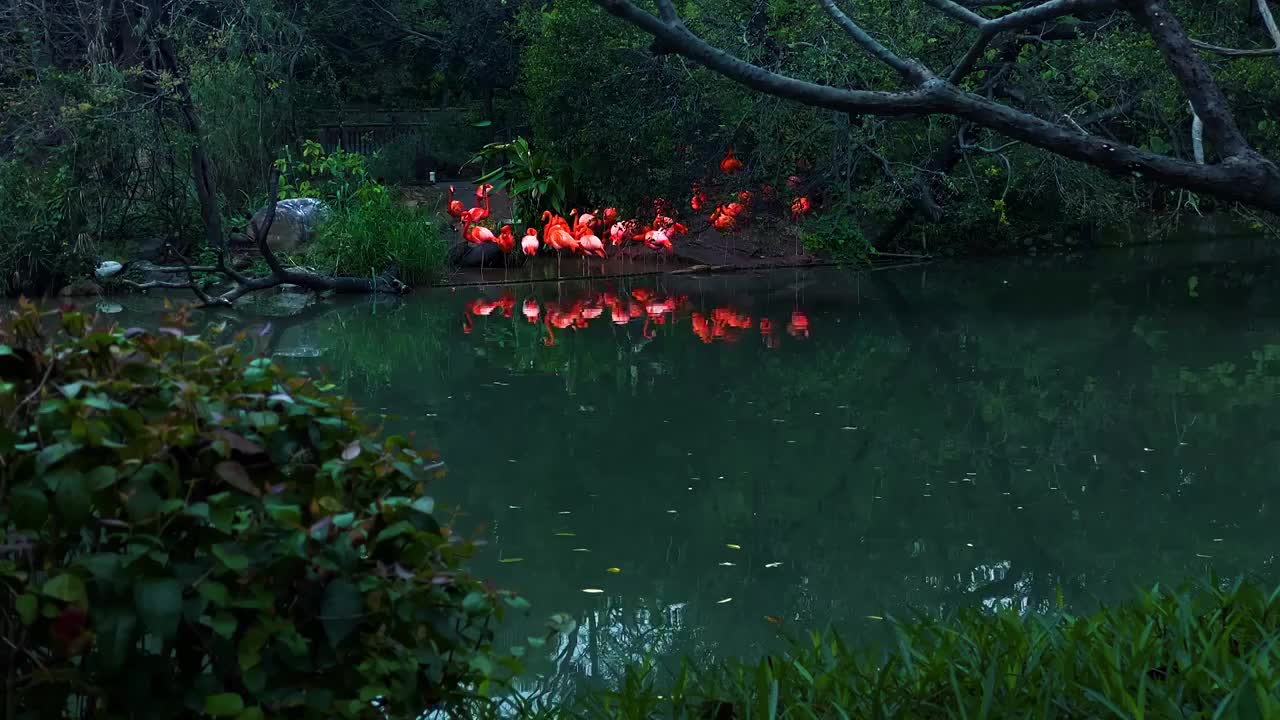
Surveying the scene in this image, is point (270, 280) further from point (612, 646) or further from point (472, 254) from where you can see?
point (612, 646)

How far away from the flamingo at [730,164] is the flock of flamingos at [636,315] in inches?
84.0

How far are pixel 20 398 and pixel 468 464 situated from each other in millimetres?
4786

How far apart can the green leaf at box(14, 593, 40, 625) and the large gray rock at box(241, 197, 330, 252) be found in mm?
13970

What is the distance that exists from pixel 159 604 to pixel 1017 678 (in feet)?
6.21

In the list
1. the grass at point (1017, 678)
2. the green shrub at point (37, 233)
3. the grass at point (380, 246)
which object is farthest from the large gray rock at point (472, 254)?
the grass at point (1017, 678)

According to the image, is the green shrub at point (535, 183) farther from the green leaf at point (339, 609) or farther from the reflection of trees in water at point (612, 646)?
the green leaf at point (339, 609)

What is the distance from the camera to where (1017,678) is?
2.99 meters

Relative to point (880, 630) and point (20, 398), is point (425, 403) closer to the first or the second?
point (880, 630)

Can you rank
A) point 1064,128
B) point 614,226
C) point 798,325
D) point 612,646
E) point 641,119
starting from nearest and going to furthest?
point 1064,128 < point 612,646 < point 798,325 < point 641,119 < point 614,226

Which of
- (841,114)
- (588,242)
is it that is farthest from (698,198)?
(841,114)

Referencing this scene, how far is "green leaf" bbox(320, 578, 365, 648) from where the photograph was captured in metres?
2.18

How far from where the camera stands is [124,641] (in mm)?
2037

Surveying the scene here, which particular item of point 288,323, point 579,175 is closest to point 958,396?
point 288,323

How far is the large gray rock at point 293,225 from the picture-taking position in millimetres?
15688
